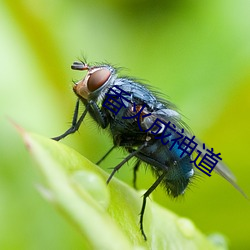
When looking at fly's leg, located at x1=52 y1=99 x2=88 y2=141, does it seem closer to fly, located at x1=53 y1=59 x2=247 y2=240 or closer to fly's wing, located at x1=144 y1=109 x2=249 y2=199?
fly, located at x1=53 y1=59 x2=247 y2=240

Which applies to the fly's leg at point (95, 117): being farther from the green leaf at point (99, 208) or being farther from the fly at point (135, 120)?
the green leaf at point (99, 208)

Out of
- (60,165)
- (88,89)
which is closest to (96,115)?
(88,89)

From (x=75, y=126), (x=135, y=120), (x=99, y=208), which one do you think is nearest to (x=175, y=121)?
(x=135, y=120)

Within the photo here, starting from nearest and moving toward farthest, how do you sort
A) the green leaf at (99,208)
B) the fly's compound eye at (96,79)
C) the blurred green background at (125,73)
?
the green leaf at (99,208)
the fly's compound eye at (96,79)
the blurred green background at (125,73)

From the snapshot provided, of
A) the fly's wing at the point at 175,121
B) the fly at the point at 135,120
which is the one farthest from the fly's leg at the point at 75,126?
the fly's wing at the point at 175,121

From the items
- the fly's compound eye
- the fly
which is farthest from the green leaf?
the fly's compound eye

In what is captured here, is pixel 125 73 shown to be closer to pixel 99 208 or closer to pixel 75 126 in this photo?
pixel 75 126
